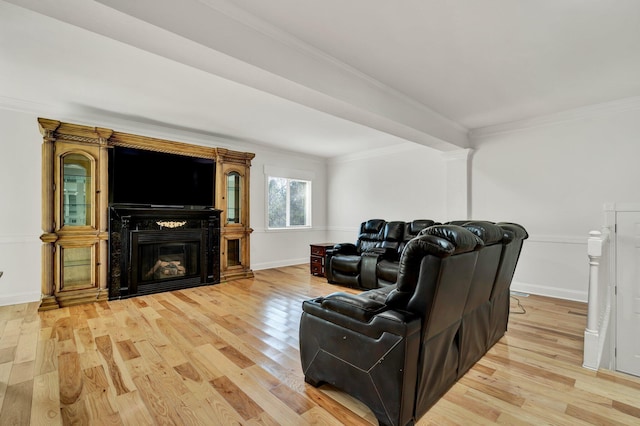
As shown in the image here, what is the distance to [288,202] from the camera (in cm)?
686

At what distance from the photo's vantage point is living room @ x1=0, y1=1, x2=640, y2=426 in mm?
2854

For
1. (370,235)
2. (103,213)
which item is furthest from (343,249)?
(103,213)

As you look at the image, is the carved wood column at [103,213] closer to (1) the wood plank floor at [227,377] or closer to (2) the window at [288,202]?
(1) the wood plank floor at [227,377]

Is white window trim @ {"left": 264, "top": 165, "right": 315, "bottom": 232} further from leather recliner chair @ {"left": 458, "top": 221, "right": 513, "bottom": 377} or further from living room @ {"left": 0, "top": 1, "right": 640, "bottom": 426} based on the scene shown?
leather recliner chair @ {"left": 458, "top": 221, "right": 513, "bottom": 377}

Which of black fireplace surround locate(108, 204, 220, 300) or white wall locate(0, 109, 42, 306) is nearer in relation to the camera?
white wall locate(0, 109, 42, 306)

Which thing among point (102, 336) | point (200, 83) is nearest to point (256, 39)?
point (200, 83)

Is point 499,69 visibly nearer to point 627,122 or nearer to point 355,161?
point 627,122

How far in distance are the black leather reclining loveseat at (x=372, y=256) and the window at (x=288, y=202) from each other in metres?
1.95

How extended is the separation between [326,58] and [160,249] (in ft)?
12.2

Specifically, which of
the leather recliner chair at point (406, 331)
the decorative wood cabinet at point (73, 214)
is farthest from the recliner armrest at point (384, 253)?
the decorative wood cabinet at point (73, 214)

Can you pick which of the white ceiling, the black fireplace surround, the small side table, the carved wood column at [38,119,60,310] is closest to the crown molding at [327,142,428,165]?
the white ceiling

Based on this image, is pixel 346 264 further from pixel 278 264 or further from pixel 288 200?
pixel 288 200

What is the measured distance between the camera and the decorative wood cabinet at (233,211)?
207 inches

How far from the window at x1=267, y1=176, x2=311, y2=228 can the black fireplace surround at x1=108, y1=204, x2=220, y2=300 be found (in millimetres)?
1686
